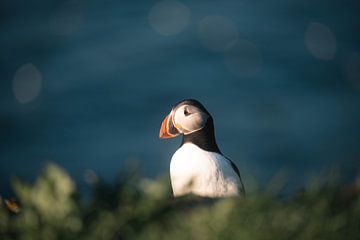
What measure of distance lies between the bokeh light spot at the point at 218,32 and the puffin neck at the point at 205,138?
64.4ft

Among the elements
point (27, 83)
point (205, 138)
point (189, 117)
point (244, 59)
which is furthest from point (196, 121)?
point (244, 59)

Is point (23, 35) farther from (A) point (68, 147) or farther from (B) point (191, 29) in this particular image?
(A) point (68, 147)

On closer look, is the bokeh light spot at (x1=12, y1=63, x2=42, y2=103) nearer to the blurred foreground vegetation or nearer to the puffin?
the puffin

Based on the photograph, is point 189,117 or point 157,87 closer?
point 189,117

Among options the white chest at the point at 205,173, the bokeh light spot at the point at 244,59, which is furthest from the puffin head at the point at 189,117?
the bokeh light spot at the point at 244,59

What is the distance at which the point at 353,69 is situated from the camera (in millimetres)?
26688

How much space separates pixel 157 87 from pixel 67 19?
738cm

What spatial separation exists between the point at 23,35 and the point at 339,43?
33.8 feet

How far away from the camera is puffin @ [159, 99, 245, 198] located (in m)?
7.09

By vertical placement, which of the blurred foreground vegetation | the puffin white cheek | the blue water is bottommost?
the blurred foreground vegetation

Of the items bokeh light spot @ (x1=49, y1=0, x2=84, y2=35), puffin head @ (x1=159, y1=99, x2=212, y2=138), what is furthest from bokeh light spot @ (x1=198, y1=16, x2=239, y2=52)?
puffin head @ (x1=159, y1=99, x2=212, y2=138)

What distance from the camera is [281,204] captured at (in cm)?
483

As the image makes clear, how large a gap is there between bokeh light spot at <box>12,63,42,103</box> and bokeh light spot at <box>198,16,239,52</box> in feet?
17.6

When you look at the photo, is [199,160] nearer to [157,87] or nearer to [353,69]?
[157,87]
